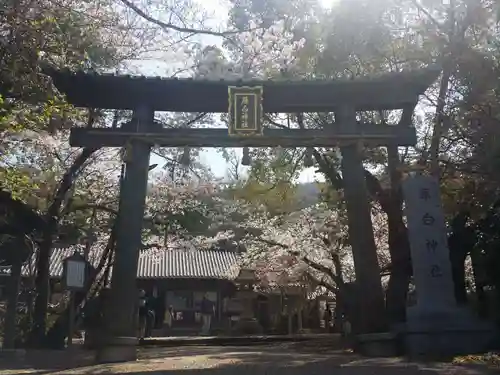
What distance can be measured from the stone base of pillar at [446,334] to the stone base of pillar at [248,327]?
60.7 feet

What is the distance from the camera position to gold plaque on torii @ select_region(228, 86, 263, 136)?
10.9 metres

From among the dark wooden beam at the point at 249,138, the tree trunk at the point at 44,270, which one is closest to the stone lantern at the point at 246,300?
the tree trunk at the point at 44,270

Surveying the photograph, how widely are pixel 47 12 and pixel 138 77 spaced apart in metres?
2.22

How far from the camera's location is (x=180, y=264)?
30188 millimetres

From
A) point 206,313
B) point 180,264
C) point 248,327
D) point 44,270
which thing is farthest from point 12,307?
point 206,313

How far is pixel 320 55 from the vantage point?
45.8ft

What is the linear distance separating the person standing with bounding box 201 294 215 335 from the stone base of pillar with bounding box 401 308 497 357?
70.7ft

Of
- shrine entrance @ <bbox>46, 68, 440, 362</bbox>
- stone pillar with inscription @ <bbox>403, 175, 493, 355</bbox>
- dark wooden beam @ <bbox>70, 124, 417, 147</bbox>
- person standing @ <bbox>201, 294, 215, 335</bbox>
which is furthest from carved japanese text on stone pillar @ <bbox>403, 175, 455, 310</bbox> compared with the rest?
person standing @ <bbox>201, 294, 215, 335</bbox>

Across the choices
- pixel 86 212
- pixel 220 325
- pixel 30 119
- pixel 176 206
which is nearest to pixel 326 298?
pixel 220 325

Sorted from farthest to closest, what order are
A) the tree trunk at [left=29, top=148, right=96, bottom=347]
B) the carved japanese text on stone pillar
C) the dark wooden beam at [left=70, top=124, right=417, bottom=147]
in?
the tree trunk at [left=29, top=148, right=96, bottom=347]
the dark wooden beam at [left=70, top=124, right=417, bottom=147]
the carved japanese text on stone pillar

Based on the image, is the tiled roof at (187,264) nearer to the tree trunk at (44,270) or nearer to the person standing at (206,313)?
the person standing at (206,313)

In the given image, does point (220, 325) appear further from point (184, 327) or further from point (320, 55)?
point (320, 55)

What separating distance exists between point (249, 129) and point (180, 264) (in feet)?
66.6

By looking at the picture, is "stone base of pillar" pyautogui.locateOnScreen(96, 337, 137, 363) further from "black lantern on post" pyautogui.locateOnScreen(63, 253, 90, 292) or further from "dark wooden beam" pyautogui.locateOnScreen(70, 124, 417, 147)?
"dark wooden beam" pyautogui.locateOnScreen(70, 124, 417, 147)
